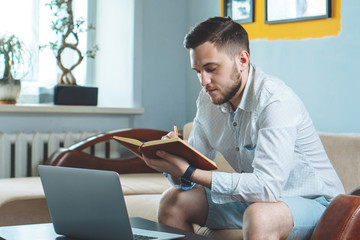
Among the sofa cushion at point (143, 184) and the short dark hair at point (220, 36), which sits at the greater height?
the short dark hair at point (220, 36)

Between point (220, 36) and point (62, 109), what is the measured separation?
1.86 meters

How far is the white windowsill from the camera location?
323 cm

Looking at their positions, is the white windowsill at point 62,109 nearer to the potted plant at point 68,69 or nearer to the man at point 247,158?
the potted plant at point 68,69

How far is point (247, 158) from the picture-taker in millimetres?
1850

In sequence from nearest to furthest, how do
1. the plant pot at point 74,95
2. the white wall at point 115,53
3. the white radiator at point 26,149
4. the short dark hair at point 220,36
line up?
the short dark hair at point 220,36, the white radiator at point 26,149, the plant pot at point 74,95, the white wall at point 115,53

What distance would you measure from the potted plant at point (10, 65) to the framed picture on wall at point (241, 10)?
4.47ft

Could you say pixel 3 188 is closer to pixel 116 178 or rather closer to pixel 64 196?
pixel 64 196

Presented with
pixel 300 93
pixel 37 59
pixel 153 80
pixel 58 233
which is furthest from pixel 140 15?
pixel 58 233

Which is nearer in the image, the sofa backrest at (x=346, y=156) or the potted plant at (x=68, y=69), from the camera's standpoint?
the sofa backrest at (x=346, y=156)

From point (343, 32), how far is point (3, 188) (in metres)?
1.89

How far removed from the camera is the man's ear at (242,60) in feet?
6.05

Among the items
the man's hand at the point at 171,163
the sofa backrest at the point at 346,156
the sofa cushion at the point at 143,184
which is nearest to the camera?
the man's hand at the point at 171,163

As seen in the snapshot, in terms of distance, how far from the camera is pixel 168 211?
1.83m

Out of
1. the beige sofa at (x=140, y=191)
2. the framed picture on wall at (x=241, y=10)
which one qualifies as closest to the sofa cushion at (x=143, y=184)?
the beige sofa at (x=140, y=191)
